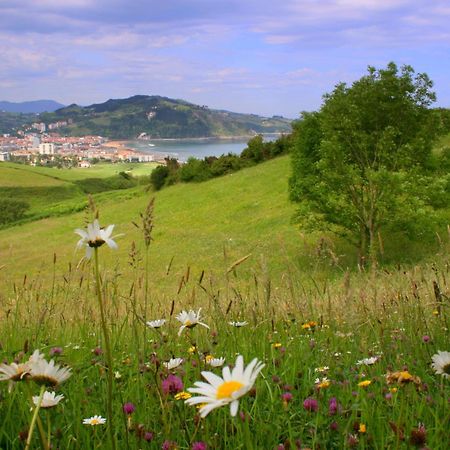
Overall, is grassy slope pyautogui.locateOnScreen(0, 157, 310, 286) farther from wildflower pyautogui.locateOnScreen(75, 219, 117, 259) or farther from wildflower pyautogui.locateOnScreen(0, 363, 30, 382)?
wildflower pyautogui.locateOnScreen(0, 363, 30, 382)

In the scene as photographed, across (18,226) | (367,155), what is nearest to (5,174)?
(18,226)

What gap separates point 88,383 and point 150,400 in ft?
1.83

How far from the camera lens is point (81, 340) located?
153 inches

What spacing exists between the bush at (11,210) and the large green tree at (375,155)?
5171 centimetres

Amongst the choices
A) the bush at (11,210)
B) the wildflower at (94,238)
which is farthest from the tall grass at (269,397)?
the bush at (11,210)

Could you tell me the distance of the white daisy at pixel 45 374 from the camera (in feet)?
4.72

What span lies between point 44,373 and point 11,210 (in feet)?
233

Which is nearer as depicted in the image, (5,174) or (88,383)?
(88,383)

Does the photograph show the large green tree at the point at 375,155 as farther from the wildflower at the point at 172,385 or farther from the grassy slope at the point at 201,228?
the wildflower at the point at 172,385

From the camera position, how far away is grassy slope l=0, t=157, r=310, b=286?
1141 inches

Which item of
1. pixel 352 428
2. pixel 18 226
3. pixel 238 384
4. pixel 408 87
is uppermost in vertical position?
pixel 408 87

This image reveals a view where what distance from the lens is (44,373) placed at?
57.6 inches

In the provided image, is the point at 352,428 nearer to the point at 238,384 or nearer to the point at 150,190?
the point at 238,384

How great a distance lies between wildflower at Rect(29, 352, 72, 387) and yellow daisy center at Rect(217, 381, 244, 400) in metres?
0.42
